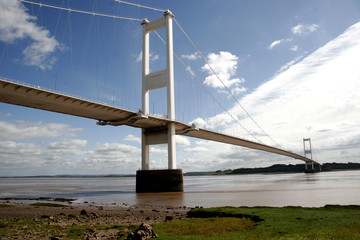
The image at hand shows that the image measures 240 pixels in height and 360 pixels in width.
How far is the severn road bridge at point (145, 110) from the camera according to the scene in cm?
2206

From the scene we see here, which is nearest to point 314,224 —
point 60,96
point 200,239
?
point 200,239

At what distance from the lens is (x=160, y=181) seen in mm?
30938

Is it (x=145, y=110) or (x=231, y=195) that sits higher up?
(x=145, y=110)

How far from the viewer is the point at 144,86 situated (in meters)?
34.7

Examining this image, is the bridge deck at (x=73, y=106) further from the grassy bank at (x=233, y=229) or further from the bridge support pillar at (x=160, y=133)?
the grassy bank at (x=233, y=229)

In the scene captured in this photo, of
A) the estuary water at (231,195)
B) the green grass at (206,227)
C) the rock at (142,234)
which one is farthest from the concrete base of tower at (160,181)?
the rock at (142,234)

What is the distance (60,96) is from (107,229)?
55.6ft

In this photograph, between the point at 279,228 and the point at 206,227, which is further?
the point at 206,227

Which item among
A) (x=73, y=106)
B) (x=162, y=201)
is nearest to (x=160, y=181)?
(x=162, y=201)

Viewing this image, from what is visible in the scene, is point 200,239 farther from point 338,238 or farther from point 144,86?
point 144,86

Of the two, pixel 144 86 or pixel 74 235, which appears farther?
pixel 144 86

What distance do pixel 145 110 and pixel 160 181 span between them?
824 cm

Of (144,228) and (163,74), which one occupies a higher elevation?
(163,74)

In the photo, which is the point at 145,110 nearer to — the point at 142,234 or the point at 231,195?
the point at 231,195
